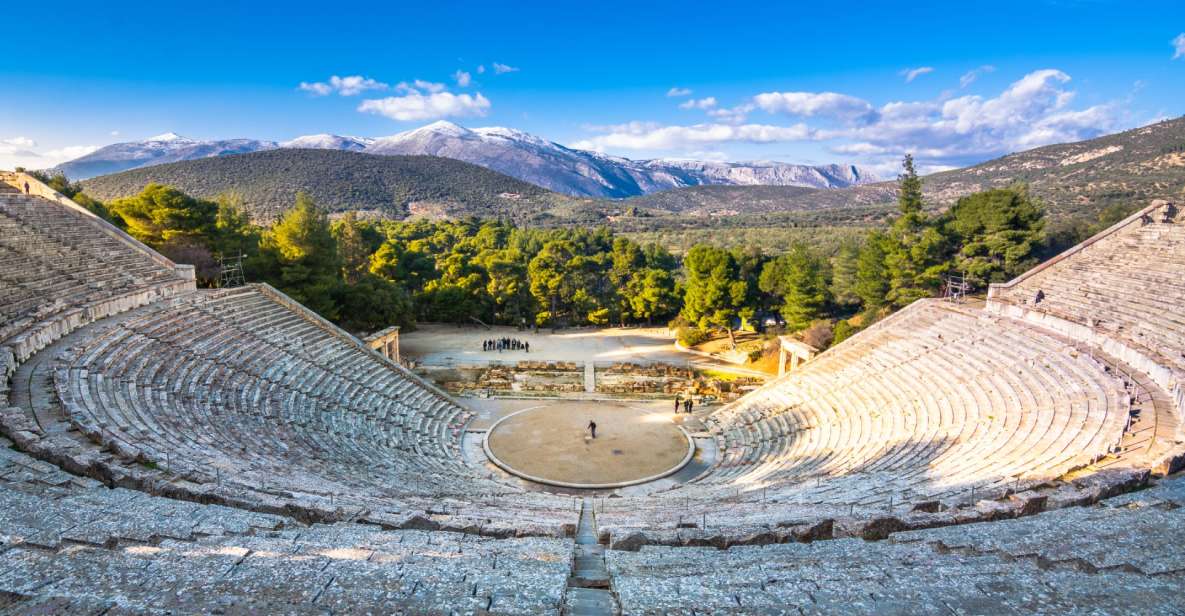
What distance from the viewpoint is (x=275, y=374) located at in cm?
1656

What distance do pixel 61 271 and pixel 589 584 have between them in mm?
20742

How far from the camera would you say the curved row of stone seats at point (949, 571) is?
17.3 ft

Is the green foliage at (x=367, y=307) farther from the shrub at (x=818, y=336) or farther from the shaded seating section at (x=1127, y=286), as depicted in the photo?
the shaded seating section at (x=1127, y=286)

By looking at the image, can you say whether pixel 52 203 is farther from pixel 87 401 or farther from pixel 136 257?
pixel 87 401

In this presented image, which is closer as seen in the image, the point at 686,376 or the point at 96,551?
the point at 96,551

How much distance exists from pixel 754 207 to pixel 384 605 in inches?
4610

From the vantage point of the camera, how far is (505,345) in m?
32.2

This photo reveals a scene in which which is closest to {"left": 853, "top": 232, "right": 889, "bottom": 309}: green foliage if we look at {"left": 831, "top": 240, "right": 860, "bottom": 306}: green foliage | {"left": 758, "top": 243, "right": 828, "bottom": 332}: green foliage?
{"left": 831, "top": 240, "right": 860, "bottom": 306}: green foliage

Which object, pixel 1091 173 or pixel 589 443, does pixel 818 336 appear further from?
pixel 1091 173

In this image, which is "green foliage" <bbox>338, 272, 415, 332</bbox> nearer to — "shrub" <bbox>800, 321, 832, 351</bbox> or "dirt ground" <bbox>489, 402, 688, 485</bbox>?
"dirt ground" <bbox>489, 402, 688, 485</bbox>

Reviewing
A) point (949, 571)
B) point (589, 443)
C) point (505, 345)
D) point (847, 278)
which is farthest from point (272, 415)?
point (847, 278)

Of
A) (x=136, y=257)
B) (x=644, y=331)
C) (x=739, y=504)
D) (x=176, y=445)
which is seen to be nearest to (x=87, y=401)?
(x=176, y=445)

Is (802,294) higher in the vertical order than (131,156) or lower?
lower

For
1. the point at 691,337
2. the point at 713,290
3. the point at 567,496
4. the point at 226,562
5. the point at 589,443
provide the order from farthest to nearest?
the point at 691,337 < the point at 713,290 < the point at 589,443 < the point at 567,496 < the point at 226,562
